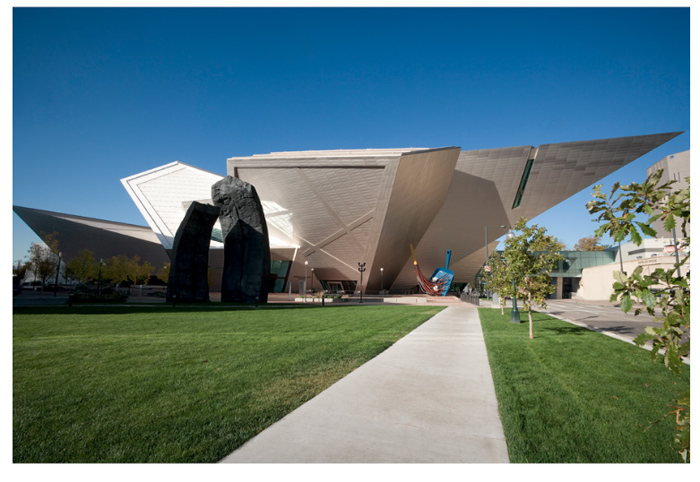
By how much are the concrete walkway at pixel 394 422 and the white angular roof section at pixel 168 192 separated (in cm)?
4019

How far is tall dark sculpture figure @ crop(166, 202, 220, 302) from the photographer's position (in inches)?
933

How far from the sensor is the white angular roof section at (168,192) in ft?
139

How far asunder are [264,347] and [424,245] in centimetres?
3848

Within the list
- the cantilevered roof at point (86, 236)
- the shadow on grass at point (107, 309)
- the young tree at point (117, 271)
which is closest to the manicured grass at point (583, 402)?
the shadow on grass at point (107, 309)

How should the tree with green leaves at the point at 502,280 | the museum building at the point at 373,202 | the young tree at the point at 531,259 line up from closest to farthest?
the young tree at the point at 531,259 → the tree with green leaves at the point at 502,280 → the museum building at the point at 373,202

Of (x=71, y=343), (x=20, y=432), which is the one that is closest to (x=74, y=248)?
(x=71, y=343)

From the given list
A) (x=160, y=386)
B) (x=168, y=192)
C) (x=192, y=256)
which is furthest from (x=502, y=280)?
(x=168, y=192)

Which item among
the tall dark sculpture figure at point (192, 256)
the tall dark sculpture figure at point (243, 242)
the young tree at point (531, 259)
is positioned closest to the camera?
the young tree at point (531, 259)

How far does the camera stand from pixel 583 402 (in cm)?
500

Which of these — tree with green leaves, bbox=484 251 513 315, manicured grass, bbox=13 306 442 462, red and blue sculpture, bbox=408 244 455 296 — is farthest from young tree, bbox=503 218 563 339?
red and blue sculpture, bbox=408 244 455 296

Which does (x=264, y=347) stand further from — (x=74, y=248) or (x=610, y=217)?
(x=74, y=248)

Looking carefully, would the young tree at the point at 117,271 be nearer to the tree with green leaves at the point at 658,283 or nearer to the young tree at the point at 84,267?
the young tree at the point at 84,267

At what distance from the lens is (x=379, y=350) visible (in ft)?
28.6

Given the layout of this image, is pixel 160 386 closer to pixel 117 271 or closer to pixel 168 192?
pixel 117 271
